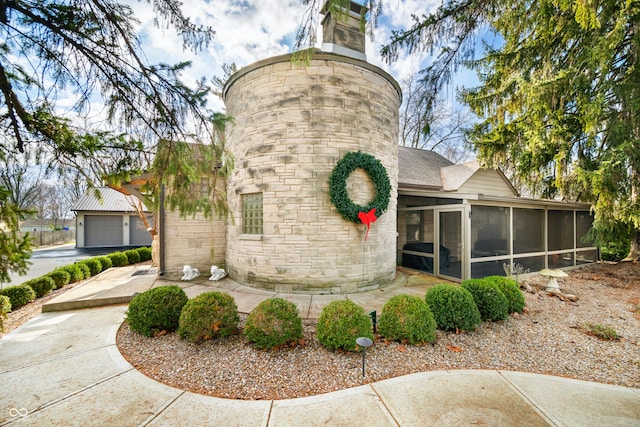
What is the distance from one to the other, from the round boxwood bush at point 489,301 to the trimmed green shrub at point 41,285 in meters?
9.83

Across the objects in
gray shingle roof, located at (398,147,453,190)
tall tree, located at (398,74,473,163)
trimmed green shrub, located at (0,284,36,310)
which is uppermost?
tall tree, located at (398,74,473,163)

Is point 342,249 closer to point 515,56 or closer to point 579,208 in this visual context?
point 515,56

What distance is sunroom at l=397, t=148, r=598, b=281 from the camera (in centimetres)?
723

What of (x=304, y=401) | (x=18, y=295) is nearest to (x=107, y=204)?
(x=18, y=295)

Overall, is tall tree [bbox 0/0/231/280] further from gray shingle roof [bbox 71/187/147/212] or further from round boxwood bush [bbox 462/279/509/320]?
gray shingle roof [bbox 71/187/147/212]

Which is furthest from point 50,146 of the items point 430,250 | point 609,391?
point 430,250

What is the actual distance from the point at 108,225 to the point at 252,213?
19193 millimetres

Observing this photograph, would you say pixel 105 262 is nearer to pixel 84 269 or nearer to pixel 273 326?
pixel 84 269

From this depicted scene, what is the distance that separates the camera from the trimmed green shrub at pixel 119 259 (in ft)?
31.6

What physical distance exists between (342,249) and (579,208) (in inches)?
409

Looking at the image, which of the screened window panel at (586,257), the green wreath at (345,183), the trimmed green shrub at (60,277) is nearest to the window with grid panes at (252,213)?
the green wreath at (345,183)

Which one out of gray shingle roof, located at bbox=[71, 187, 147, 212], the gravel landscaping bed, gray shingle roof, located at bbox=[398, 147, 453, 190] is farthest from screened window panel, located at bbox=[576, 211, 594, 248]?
gray shingle roof, located at bbox=[71, 187, 147, 212]

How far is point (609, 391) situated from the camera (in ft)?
9.10

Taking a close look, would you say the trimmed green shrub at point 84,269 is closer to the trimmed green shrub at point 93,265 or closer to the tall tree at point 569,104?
the trimmed green shrub at point 93,265
